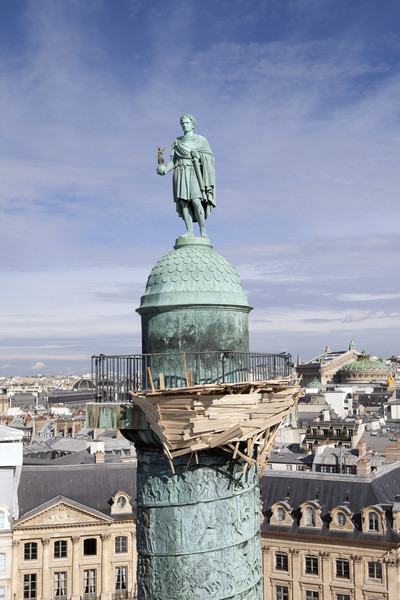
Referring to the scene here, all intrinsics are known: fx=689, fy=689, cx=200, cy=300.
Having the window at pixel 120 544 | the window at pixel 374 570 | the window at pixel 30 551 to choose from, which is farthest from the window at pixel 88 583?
the window at pixel 374 570

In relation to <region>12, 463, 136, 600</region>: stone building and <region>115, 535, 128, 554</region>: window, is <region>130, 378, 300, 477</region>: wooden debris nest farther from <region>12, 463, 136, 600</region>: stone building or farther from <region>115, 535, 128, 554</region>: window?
<region>115, 535, 128, 554</region>: window

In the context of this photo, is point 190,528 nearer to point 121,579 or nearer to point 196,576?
point 196,576

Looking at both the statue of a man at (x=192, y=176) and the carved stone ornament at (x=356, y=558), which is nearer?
the statue of a man at (x=192, y=176)

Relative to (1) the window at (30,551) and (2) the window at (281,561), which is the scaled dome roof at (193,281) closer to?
(2) the window at (281,561)

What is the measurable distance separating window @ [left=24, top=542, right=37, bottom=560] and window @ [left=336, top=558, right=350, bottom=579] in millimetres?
24145

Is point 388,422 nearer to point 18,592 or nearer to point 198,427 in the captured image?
point 18,592

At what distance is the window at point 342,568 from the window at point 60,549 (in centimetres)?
2197

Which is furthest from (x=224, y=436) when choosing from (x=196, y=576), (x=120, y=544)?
(x=120, y=544)

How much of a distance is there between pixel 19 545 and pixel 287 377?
48357 millimetres

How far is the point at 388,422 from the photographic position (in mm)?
121312

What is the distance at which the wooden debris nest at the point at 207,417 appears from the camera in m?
11.5

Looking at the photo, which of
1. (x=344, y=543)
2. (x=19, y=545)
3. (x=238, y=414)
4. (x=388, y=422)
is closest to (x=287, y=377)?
(x=238, y=414)

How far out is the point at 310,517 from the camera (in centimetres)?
5309

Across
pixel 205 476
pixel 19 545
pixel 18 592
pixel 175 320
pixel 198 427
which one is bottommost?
pixel 18 592
